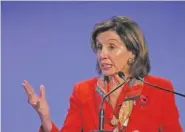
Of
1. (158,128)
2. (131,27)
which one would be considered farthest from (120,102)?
(131,27)

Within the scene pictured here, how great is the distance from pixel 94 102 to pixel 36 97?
0.92 feet

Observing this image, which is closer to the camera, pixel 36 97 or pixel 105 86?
pixel 36 97

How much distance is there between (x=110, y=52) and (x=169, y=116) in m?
0.40

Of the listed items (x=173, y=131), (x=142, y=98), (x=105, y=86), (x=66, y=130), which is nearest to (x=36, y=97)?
(x=66, y=130)

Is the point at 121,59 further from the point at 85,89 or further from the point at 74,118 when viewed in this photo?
the point at 74,118

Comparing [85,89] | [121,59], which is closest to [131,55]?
[121,59]

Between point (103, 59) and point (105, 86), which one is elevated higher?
point (103, 59)

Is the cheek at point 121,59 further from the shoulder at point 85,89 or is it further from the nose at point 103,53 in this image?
the shoulder at point 85,89

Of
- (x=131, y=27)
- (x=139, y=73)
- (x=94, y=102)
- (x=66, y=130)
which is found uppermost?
(x=131, y=27)

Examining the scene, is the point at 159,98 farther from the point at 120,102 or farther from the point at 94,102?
the point at 94,102

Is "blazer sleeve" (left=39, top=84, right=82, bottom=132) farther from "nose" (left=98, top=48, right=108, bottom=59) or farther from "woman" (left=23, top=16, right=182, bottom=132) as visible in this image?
"nose" (left=98, top=48, right=108, bottom=59)

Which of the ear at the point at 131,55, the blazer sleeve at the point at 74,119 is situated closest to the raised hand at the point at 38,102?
the blazer sleeve at the point at 74,119

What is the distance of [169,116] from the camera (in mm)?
1822

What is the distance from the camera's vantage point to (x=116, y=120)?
1.76m
